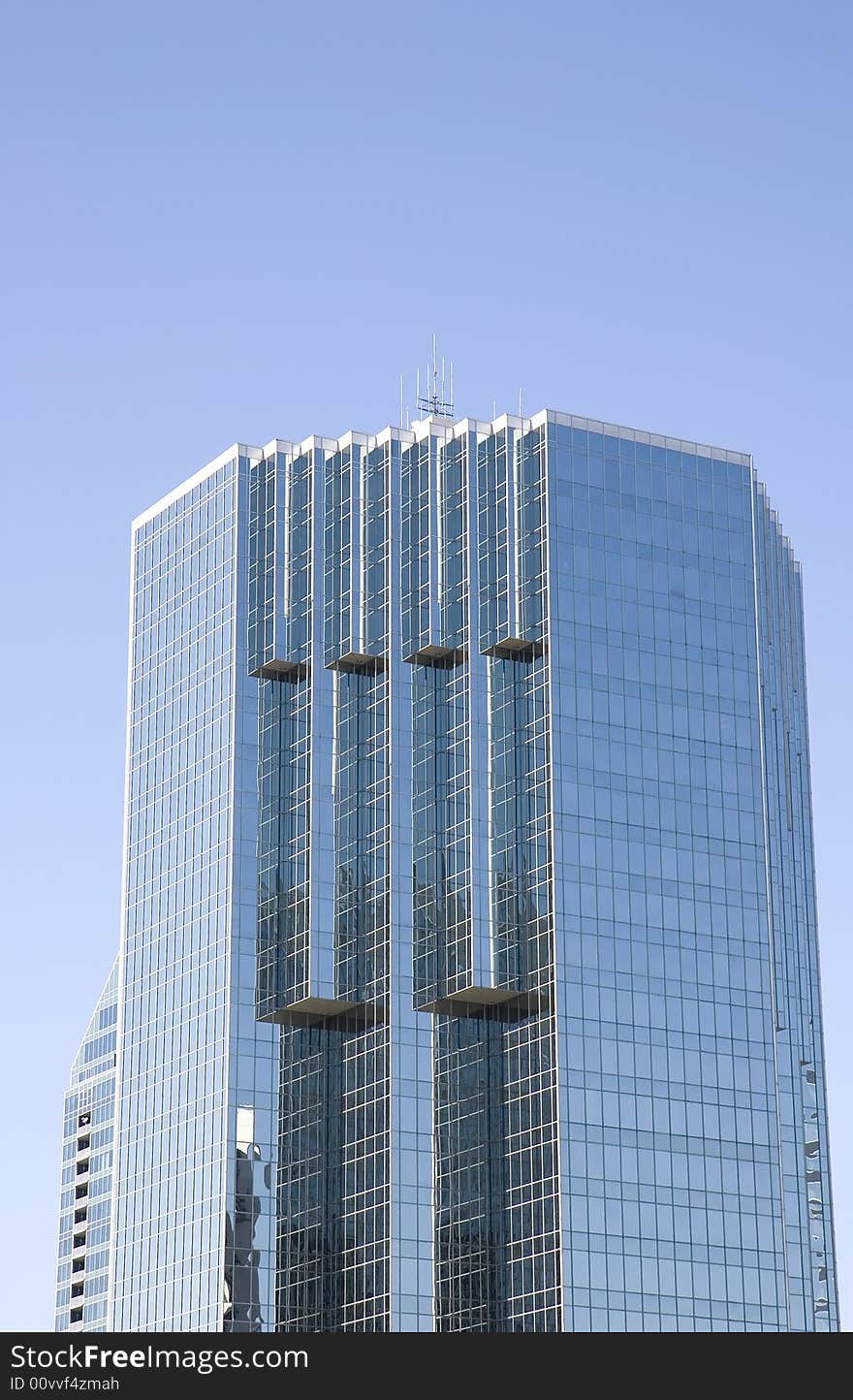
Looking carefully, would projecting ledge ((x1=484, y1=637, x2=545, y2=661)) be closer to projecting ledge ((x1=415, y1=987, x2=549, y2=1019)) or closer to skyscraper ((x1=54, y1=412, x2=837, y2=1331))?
skyscraper ((x1=54, y1=412, x2=837, y2=1331))

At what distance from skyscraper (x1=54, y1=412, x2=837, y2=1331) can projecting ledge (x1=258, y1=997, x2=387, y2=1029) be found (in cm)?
24

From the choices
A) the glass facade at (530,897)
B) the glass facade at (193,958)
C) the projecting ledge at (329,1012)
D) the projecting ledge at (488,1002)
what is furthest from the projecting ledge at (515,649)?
the projecting ledge at (329,1012)

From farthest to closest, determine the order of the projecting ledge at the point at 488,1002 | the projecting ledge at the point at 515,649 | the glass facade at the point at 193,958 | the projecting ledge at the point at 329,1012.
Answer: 1. the projecting ledge at the point at 329,1012
2. the projecting ledge at the point at 515,649
3. the glass facade at the point at 193,958
4. the projecting ledge at the point at 488,1002

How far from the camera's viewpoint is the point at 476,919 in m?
150

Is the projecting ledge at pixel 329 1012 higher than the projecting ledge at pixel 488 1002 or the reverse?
higher

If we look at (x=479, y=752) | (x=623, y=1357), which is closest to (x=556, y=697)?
(x=479, y=752)

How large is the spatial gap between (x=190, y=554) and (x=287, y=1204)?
153ft

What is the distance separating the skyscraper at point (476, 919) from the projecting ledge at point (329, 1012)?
24cm

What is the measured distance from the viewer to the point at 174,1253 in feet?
503

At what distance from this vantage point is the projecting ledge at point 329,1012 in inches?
6043

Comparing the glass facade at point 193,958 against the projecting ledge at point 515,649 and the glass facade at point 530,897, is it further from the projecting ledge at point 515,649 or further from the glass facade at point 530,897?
the projecting ledge at point 515,649

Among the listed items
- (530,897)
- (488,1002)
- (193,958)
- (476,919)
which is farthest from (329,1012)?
(530,897)

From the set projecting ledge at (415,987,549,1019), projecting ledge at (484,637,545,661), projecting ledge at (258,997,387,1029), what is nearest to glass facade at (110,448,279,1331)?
projecting ledge at (258,997,387,1029)

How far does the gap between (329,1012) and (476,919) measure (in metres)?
12.8
